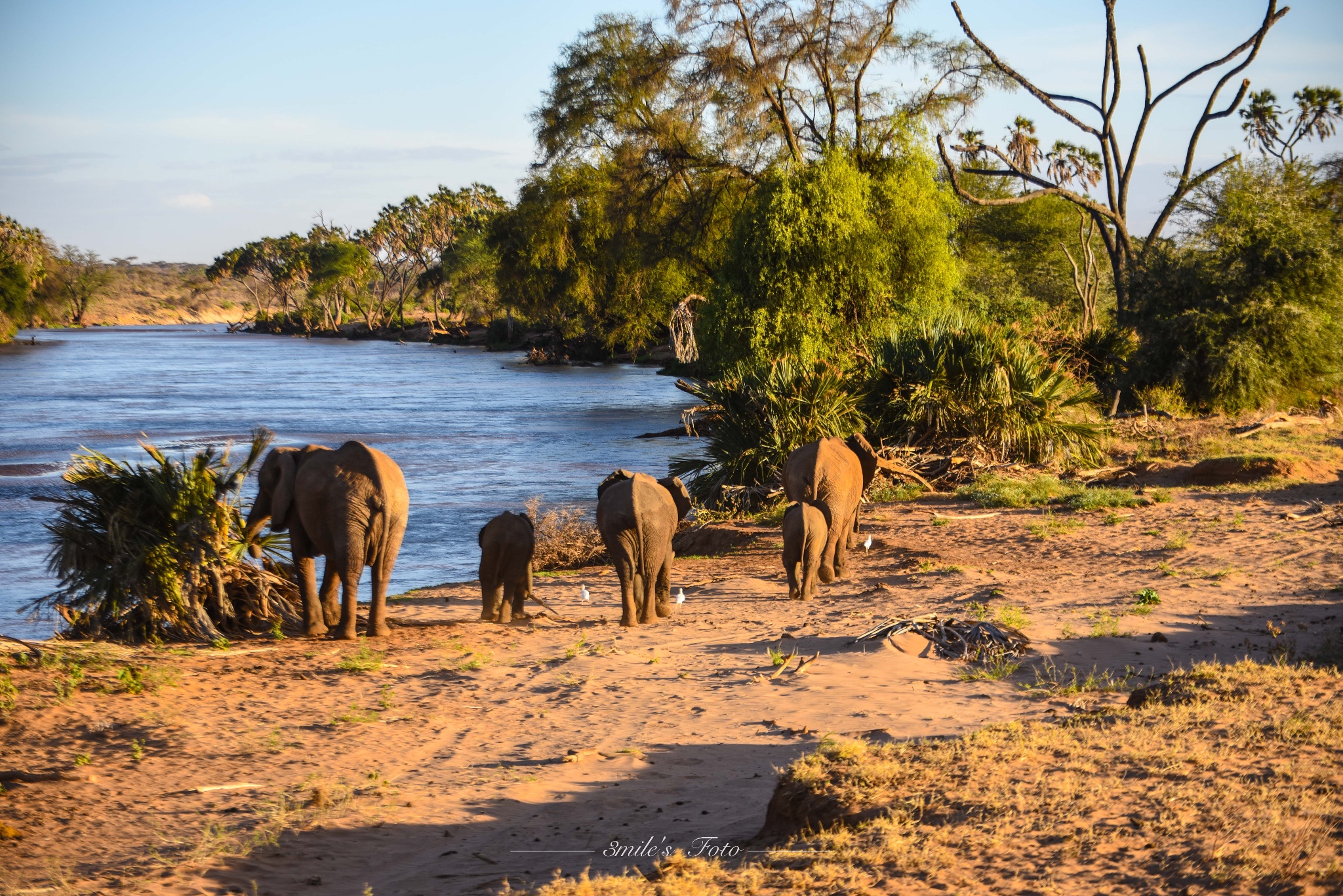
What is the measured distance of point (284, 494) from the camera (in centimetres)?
884

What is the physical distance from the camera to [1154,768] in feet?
16.3

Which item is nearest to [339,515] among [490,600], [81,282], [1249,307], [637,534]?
[490,600]

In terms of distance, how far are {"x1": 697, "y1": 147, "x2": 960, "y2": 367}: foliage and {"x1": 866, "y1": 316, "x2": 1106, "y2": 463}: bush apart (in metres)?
8.43

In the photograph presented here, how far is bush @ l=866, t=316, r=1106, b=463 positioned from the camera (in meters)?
16.7

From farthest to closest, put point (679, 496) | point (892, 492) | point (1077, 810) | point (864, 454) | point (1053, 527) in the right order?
point (892, 492), point (1053, 527), point (864, 454), point (679, 496), point (1077, 810)

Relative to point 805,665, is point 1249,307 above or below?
above

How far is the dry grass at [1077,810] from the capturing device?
13.1 feet

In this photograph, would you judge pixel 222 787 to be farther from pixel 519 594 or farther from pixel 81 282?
pixel 81 282

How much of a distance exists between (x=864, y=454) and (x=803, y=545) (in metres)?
2.25

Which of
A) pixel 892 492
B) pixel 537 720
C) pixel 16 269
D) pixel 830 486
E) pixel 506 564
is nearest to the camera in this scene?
pixel 537 720

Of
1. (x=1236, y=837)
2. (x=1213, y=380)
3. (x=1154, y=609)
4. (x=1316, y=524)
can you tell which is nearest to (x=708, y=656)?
(x=1154, y=609)

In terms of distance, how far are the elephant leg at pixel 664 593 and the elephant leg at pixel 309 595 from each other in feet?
9.58

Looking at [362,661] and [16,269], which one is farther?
[16,269]

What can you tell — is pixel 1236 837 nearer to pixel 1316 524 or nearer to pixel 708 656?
pixel 708 656
